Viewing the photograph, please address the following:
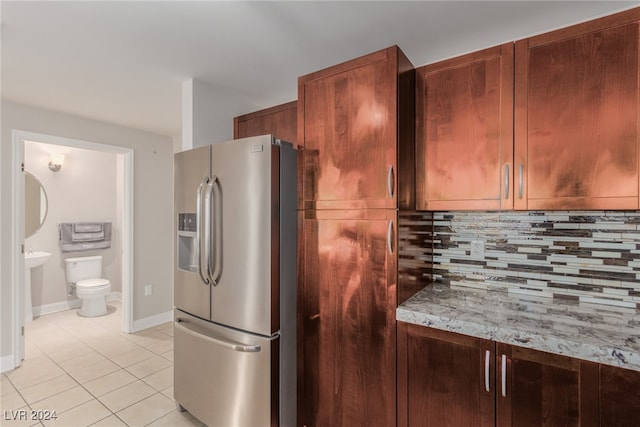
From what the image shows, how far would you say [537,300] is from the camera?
5.74ft

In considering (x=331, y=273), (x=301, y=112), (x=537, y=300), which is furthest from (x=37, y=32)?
(x=537, y=300)

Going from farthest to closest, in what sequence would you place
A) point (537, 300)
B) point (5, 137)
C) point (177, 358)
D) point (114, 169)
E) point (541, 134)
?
1. point (114, 169)
2. point (5, 137)
3. point (177, 358)
4. point (537, 300)
5. point (541, 134)

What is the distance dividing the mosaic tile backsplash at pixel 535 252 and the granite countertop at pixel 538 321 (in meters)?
0.09

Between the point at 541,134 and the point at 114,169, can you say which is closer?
the point at 541,134

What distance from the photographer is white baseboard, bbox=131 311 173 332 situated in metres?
3.85

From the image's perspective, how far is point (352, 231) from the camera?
1.74 metres

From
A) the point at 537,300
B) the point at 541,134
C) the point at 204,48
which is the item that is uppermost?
the point at 204,48

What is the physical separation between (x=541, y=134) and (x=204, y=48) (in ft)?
6.53

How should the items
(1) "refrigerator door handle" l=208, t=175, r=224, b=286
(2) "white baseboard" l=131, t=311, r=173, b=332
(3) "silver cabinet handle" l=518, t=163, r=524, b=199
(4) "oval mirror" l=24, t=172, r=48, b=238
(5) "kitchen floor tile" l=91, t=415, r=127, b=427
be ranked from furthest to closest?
1. (2) "white baseboard" l=131, t=311, r=173, b=332
2. (4) "oval mirror" l=24, t=172, r=48, b=238
3. (5) "kitchen floor tile" l=91, t=415, r=127, b=427
4. (1) "refrigerator door handle" l=208, t=175, r=224, b=286
5. (3) "silver cabinet handle" l=518, t=163, r=524, b=199

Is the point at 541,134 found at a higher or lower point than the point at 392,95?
lower

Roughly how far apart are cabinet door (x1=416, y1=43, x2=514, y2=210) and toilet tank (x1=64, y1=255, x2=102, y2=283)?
16.3 ft

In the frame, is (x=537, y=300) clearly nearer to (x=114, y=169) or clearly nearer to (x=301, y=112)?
(x=301, y=112)

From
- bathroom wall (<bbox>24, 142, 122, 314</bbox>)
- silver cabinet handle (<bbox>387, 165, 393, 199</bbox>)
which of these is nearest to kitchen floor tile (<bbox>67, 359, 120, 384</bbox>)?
bathroom wall (<bbox>24, 142, 122, 314</bbox>)

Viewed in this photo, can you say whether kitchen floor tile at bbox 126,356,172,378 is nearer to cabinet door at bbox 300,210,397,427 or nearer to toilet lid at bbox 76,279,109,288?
cabinet door at bbox 300,210,397,427
